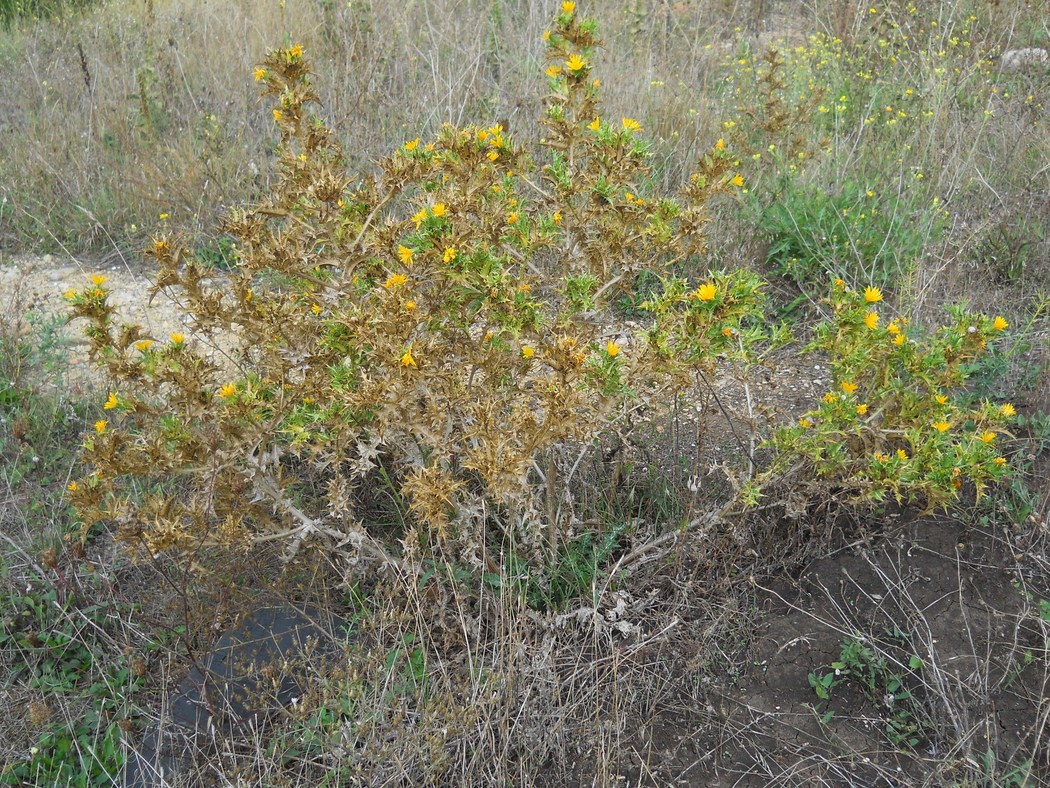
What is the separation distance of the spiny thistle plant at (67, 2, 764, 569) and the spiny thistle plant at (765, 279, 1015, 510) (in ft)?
0.89

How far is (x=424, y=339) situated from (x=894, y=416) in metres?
1.39

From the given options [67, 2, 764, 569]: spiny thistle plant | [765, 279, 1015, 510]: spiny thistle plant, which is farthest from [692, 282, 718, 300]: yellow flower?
[765, 279, 1015, 510]: spiny thistle plant

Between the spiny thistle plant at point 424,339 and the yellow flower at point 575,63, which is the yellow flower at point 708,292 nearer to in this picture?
the spiny thistle plant at point 424,339

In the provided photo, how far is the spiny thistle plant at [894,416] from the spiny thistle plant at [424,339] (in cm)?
27

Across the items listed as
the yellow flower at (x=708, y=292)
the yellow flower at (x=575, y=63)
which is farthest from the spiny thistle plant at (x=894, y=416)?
the yellow flower at (x=575, y=63)

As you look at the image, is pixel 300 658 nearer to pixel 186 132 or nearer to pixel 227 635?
pixel 227 635

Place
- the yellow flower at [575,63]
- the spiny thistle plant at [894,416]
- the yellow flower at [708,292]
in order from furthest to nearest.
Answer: the yellow flower at [575,63], the spiny thistle plant at [894,416], the yellow flower at [708,292]

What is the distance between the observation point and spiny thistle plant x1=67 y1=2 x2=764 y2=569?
2121 mm

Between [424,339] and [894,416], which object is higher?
[424,339]

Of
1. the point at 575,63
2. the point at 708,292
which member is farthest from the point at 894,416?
the point at 575,63

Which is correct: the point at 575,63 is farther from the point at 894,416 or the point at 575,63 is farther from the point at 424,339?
the point at 894,416

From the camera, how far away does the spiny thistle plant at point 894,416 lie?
7.36 ft

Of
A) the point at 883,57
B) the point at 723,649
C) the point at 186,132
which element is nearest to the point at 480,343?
the point at 723,649

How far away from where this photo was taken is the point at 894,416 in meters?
2.43
